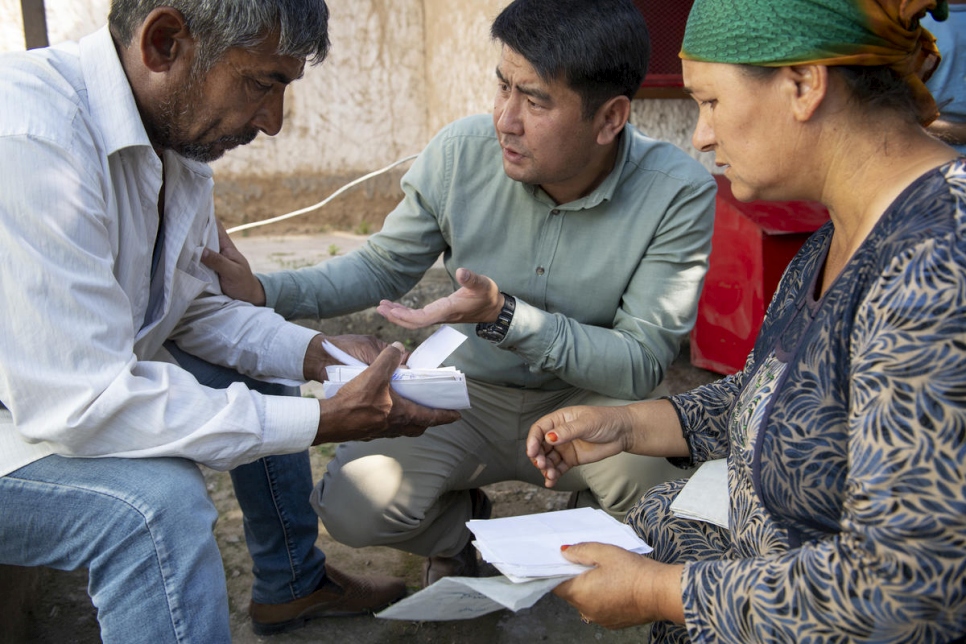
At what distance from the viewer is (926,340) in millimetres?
1230

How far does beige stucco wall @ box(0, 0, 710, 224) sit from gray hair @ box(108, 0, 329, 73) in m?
3.71

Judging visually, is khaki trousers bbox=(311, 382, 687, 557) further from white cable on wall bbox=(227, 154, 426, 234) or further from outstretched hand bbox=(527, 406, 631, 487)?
white cable on wall bbox=(227, 154, 426, 234)

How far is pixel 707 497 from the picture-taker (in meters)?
2.00

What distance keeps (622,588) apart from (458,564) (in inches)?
54.9

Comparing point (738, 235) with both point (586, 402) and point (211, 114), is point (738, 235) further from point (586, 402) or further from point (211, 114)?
point (211, 114)

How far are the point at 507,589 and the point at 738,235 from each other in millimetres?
2820

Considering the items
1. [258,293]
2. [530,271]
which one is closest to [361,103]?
[258,293]

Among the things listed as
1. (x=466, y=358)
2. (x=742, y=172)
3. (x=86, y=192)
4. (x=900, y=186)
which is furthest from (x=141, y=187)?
(x=900, y=186)

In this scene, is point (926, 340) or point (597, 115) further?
point (597, 115)

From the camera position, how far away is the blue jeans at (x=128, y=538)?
179 centimetres

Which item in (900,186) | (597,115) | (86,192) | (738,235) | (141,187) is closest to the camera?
(900,186)

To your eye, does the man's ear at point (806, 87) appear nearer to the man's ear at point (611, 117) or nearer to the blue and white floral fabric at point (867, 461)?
the blue and white floral fabric at point (867, 461)

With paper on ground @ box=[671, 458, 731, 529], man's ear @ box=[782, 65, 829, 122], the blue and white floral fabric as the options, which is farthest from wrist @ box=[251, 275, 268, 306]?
man's ear @ box=[782, 65, 829, 122]

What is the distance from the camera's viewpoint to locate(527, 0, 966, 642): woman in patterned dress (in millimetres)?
1241
